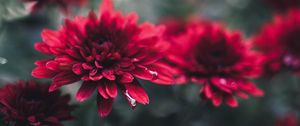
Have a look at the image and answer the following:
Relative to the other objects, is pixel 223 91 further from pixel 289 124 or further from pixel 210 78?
pixel 289 124

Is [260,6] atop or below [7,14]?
below

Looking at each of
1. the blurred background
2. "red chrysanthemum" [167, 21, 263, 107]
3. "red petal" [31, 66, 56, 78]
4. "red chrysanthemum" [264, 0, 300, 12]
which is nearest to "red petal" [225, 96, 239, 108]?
"red chrysanthemum" [167, 21, 263, 107]

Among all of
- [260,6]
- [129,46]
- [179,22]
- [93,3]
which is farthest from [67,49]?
[260,6]

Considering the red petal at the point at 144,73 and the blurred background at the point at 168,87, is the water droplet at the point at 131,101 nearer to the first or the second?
the red petal at the point at 144,73

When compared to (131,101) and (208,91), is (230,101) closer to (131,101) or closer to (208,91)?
(208,91)

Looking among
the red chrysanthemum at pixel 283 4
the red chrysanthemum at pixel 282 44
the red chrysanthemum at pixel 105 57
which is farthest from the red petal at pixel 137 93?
the red chrysanthemum at pixel 283 4

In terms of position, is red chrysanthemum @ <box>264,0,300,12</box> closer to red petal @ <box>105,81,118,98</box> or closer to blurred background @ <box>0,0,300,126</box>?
blurred background @ <box>0,0,300,126</box>
